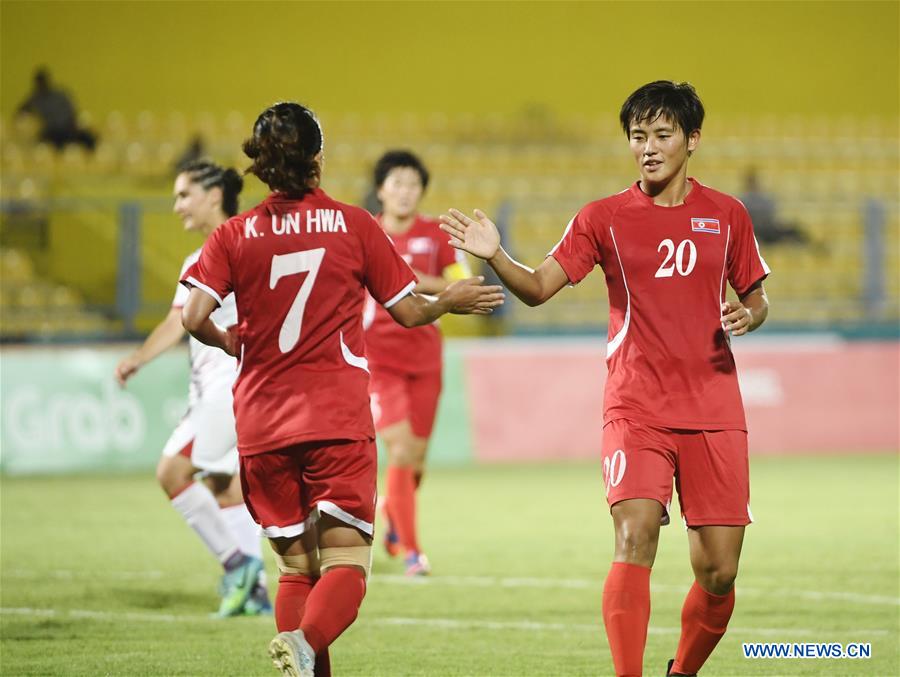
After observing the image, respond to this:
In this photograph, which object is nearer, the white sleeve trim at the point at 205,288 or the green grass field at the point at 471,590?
the white sleeve trim at the point at 205,288

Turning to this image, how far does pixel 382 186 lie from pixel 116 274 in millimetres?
7979

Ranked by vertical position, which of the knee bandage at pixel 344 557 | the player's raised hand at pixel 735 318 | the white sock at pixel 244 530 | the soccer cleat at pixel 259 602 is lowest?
the soccer cleat at pixel 259 602

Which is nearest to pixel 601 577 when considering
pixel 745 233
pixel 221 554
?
pixel 221 554

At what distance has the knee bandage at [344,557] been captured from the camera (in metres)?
5.08

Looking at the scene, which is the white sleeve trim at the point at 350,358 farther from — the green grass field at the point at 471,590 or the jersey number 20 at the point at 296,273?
the green grass field at the point at 471,590

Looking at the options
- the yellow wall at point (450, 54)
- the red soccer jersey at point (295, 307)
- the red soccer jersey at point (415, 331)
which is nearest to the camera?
the red soccer jersey at point (295, 307)

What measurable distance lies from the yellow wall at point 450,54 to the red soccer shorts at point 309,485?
1708 cm

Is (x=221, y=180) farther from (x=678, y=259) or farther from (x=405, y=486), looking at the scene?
(x=678, y=259)

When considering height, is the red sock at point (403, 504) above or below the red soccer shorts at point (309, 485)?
below

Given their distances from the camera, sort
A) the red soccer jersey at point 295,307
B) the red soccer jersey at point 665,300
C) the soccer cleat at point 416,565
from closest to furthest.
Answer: the red soccer jersey at point 295,307 < the red soccer jersey at point 665,300 < the soccer cleat at point 416,565

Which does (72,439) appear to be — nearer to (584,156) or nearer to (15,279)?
(15,279)

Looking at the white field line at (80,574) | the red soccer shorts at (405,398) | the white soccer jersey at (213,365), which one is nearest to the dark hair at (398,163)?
the red soccer shorts at (405,398)

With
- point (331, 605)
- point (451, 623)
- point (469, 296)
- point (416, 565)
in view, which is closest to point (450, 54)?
point (416, 565)

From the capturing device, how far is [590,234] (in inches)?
217
